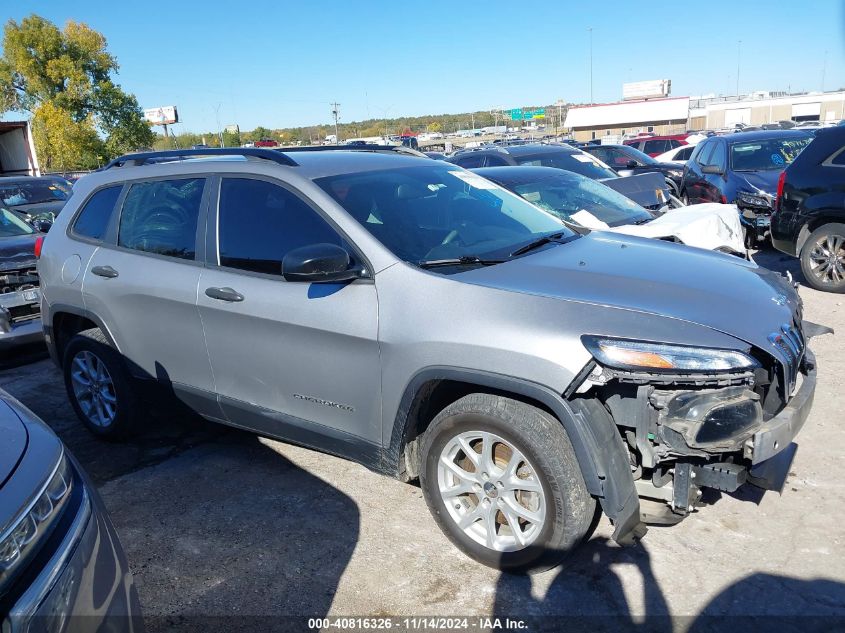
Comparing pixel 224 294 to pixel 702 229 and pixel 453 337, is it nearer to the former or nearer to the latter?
pixel 453 337

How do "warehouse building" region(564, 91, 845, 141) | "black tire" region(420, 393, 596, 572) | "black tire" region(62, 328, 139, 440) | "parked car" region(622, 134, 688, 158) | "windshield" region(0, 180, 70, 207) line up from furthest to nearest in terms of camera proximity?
1. "warehouse building" region(564, 91, 845, 141)
2. "parked car" region(622, 134, 688, 158)
3. "windshield" region(0, 180, 70, 207)
4. "black tire" region(62, 328, 139, 440)
5. "black tire" region(420, 393, 596, 572)

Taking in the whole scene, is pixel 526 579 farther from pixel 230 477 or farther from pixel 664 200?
pixel 664 200

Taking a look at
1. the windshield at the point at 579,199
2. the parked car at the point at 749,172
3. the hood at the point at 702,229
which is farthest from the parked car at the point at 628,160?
the hood at the point at 702,229

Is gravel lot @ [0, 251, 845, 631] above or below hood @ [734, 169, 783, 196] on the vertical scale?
below

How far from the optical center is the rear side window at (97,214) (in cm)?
457

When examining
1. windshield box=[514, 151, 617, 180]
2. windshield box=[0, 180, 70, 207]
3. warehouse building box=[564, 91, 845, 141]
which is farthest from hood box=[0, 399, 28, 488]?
warehouse building box=[564, 91, 845, 141]

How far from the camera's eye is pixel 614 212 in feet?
21.5

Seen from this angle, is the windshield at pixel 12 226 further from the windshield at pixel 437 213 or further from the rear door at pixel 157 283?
the windshield at pixel 437 213

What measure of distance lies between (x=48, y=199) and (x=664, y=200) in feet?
30.9

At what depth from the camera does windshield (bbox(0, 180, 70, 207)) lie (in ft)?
34.7

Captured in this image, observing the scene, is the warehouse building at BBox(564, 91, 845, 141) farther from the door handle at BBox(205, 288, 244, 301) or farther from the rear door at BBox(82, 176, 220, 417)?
the door handle at BBox(205, 288, 244, 301)

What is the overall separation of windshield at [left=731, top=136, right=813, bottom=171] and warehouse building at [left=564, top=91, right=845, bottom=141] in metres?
41.6

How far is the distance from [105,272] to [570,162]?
22.0 feet

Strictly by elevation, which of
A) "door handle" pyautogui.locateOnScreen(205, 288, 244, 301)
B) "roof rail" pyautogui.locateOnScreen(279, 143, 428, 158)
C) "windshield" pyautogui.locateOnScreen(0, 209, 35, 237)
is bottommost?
"door handle" pyautogui.locateOnScreen(205, 288, 244, 301)
